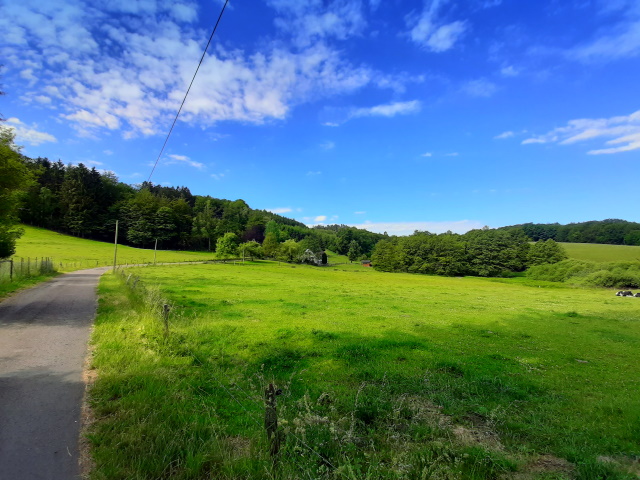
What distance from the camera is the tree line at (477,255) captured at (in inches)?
3647

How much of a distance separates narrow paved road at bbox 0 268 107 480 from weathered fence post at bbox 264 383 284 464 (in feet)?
7.69

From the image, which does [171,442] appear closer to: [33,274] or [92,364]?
[92,364]

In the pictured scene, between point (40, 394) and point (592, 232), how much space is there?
580 feet

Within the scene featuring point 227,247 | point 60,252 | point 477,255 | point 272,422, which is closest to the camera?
point 272,422

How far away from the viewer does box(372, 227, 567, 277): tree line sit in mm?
92625

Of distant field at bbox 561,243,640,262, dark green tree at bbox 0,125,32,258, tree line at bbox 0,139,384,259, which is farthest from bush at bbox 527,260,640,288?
dark green tree at bbox 0,125,32,258

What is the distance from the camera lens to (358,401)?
6.35 metres

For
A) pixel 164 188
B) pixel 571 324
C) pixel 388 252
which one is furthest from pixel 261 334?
pixel 164 188

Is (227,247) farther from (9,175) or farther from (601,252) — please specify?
(601,252)

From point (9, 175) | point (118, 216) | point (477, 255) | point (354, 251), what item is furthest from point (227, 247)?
point (354, 251)

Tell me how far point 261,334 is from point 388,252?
102828 mm

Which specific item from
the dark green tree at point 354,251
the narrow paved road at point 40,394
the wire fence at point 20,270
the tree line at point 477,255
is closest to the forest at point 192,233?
the tree line at point 477,255

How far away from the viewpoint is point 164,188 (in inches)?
5423

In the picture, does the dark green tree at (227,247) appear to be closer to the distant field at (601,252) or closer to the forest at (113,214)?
the forest at (113,214)
